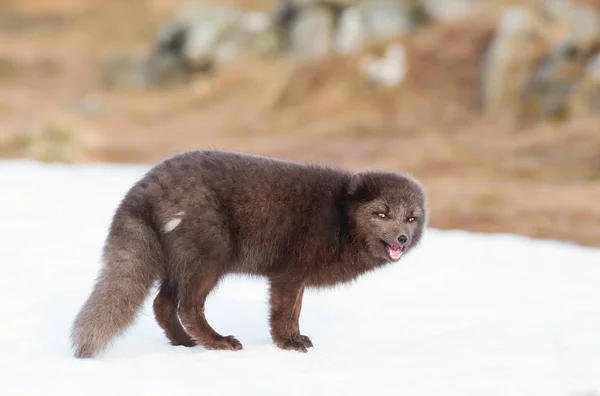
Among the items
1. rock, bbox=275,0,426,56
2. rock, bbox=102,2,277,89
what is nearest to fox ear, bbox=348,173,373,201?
rock, bbox=275,0,426,56

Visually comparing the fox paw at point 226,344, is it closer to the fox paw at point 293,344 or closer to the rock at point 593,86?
the fox paw at point 293,344

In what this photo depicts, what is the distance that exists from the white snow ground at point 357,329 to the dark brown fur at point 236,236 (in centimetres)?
25

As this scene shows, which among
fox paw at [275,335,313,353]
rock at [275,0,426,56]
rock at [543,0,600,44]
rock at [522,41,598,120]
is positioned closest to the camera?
fox paw at [275,335,313,353]

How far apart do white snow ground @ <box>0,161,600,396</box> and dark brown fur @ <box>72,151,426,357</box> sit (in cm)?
25

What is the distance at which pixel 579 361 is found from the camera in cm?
538

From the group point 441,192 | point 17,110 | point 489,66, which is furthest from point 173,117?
point 441,192

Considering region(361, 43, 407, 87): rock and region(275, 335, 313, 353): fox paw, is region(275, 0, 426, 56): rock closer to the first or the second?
region(361, 43, 407, 87): rock

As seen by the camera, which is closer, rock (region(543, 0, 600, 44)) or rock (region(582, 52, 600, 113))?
rock (region(582, 52, 600, 113))

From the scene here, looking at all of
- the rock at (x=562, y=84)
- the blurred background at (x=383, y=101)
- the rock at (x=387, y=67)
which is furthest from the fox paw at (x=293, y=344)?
the rock at (x=387, y=67)

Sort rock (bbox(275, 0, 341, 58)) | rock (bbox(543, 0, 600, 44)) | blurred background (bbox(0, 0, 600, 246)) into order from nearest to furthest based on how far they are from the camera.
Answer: blurred background (bbox(0, 0, 600, 246)) < rock (bbox(543, 0, 600, 44)) < rock (bbox(275, 0, 341, 58))

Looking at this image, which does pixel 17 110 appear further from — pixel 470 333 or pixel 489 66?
pixel 470 333

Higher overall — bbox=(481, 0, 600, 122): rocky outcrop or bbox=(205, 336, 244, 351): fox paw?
bbox=(481, 0, 600, 122): rocky outcrop

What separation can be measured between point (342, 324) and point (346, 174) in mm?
1188

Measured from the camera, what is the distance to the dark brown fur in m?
5.20
